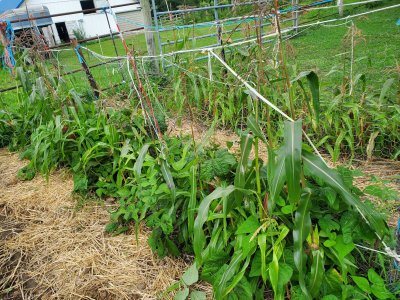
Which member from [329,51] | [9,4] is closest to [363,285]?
[329,51]

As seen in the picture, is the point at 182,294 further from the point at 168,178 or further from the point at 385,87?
the point at 385,87

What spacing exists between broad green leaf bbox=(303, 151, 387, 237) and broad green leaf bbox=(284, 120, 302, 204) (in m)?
0.11

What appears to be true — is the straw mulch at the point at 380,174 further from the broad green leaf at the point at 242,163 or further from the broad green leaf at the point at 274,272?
the broad green leaf at the point at 274,272

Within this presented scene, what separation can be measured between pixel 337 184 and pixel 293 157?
0.60ft

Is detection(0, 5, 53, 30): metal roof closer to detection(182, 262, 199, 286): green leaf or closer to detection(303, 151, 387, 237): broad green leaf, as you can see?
detection(182, 262, 199, 286): green leaf

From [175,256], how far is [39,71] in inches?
76.5

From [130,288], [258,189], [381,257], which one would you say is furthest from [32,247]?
[381,257]

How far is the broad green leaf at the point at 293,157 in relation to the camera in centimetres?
89

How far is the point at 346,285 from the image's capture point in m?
1.08

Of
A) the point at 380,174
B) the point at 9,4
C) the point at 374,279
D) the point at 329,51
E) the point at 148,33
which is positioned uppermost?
the point at 9,4

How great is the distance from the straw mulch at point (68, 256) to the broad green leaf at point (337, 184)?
0.89 m

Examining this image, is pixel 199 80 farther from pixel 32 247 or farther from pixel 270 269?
pixel 270 269

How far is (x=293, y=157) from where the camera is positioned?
0.89 meters

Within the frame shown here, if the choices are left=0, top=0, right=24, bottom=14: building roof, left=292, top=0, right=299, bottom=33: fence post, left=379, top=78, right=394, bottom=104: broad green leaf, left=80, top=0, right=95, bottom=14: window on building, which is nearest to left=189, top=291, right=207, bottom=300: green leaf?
left=292, top=0, right=299, bottom=33: fence post
